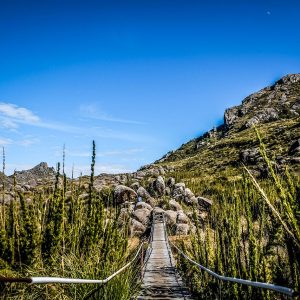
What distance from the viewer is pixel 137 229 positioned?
26.4 metres

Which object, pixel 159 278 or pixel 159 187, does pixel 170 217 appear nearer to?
pixel 159 187

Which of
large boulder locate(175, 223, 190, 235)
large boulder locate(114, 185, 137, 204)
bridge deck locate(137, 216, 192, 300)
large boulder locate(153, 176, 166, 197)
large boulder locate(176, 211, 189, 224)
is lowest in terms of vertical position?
bridge deck locate(137, 216, 192, 300)

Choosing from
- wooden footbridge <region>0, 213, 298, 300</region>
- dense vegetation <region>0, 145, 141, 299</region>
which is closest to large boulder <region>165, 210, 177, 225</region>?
wooden footbridge <region>0, 213, 298, 300</region>

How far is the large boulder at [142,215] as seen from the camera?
28.4m

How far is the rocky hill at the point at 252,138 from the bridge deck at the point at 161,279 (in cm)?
2090

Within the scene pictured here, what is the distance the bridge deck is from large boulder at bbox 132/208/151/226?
841 cm

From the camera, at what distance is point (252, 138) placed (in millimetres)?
80312

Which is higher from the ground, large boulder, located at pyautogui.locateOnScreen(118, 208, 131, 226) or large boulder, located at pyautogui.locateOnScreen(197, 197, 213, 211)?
large boulder, located at pyautogui.locateOnScreen(197, 197, 213, 211)

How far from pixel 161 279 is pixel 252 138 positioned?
72725mm

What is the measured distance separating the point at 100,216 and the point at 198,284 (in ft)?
9.27

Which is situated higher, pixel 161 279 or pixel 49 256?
pixel 49 256

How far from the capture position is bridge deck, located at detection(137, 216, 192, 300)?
8.64m

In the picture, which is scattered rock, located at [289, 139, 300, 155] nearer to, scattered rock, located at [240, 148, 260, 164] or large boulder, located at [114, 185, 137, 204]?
scattered rock, located at [240, 148, 260, 164]

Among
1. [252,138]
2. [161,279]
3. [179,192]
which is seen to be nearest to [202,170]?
[252,138]
